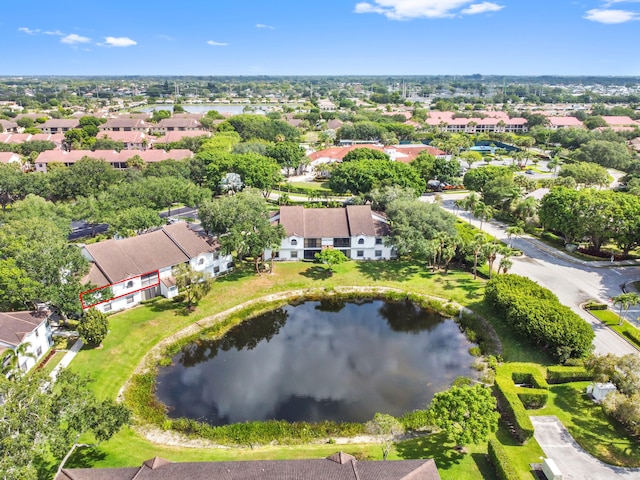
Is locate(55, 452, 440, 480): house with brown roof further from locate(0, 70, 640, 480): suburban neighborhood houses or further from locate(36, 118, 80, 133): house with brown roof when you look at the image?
locate(36, 118, 80, 133): house with brown roof

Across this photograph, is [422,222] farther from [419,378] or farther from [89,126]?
[89,126]

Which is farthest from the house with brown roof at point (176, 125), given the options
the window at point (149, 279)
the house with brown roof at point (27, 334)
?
the house with brown roof at point (27, 334)

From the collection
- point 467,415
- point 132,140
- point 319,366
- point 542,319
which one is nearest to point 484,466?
point 467,415

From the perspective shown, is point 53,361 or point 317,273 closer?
point 53,361

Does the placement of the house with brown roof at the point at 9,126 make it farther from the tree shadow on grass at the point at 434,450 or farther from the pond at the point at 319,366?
the tree shadow on grass at the point at 434,450

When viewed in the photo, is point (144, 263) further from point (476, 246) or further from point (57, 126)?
point (57, 126)

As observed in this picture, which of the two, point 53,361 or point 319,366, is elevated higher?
point 53,361

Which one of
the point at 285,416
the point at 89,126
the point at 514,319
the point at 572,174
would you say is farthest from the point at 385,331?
the point at 89,126
